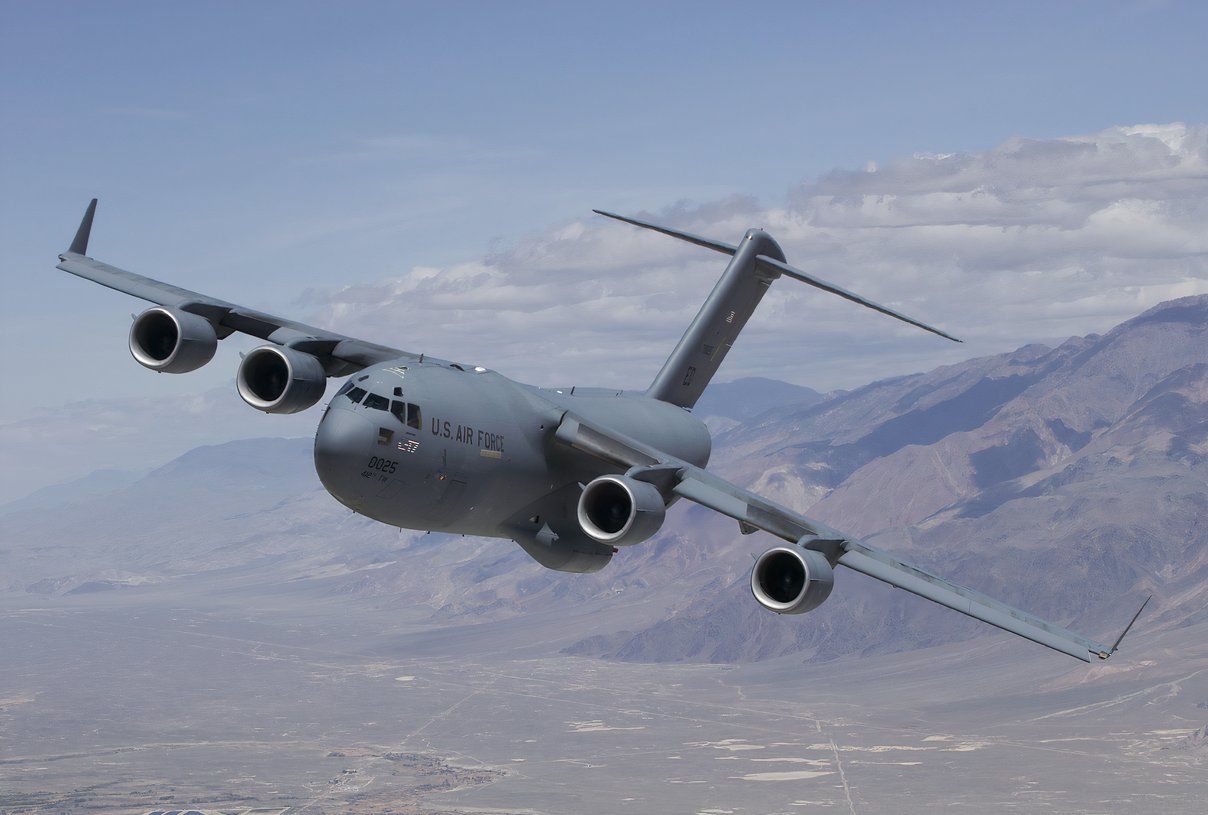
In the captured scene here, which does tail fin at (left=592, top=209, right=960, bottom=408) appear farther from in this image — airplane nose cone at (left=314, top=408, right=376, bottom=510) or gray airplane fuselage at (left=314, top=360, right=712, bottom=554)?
airplane nose cone at (left=314, top=408, right=376, bottom=510)

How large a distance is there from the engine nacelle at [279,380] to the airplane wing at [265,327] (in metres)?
1.00

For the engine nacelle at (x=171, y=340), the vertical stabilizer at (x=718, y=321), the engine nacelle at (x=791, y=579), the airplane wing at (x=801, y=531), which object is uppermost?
the vertical stabilizer at (x=718, y=321)

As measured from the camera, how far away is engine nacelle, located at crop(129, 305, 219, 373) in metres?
31.9

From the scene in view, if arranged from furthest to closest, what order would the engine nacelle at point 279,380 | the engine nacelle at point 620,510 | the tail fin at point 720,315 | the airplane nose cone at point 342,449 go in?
the tail fin at point 720,315 → the engine nacelle at point 279,380 → the engine nacelle at point 620,510 → the airplane nose cone at point 342,449

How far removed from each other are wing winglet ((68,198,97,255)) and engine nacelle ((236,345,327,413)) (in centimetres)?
833

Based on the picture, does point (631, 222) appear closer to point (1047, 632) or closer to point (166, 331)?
point (166, 331)

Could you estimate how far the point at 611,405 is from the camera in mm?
37281

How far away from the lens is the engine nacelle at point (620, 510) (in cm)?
2842

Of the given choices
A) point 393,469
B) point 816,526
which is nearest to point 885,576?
point 816,526

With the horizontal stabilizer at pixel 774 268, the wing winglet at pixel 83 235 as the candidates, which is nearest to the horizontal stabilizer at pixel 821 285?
the horizontal stabilizer at pixel 774 268

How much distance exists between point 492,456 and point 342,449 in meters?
4.56

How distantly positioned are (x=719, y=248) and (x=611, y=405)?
806cm

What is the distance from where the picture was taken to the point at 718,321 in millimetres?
43031

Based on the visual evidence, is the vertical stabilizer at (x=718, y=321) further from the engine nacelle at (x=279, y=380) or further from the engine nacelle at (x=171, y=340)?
the engine nacelle at (x=171, y=340)
